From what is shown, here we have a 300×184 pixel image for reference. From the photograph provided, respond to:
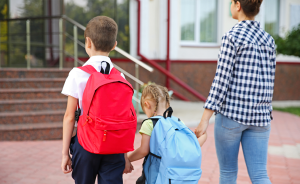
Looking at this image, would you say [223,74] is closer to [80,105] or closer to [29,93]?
[80,105]

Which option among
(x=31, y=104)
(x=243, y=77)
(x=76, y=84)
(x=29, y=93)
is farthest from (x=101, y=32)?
(x=29, y=93)

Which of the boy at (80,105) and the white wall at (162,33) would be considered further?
the white wall at (162,33)

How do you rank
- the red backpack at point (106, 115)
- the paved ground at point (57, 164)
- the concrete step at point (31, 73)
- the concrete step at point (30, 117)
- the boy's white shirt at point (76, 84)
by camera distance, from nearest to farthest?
the red backpack at point (106, 115)
the boy's white shirt at point (76, 84)
the paved ground at point (57, 164)
the concrete step at point (30, 117)
the concrete step at point (31, 73)

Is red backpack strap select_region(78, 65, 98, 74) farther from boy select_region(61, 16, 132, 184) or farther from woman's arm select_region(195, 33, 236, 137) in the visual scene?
woman's arm select_region(195, 33, 236, 137)

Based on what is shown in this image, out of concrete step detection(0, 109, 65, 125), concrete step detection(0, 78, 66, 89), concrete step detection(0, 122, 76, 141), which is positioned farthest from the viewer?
concrete step detection(0, 78, 66, 89)

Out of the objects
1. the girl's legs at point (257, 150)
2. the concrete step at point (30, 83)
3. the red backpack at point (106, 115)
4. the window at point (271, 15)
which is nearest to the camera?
the red backpack at point (106, 115)

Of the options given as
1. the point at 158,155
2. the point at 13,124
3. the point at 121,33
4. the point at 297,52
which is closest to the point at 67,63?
the point at 121,33

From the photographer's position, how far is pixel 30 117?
210 inches

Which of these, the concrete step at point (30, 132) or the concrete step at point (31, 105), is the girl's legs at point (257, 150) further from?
the concrete step at point (31, 105)

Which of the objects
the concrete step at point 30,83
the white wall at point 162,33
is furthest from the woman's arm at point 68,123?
the white wall at point 162,33

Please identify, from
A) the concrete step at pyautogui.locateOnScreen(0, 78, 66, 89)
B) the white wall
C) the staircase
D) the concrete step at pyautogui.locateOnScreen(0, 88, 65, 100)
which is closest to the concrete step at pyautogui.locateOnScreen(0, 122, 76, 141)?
the staircase

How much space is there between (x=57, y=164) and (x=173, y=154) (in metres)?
2.50

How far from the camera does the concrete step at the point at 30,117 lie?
5.22 metres

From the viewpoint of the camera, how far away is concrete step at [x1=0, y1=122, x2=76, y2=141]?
4.97 meters
